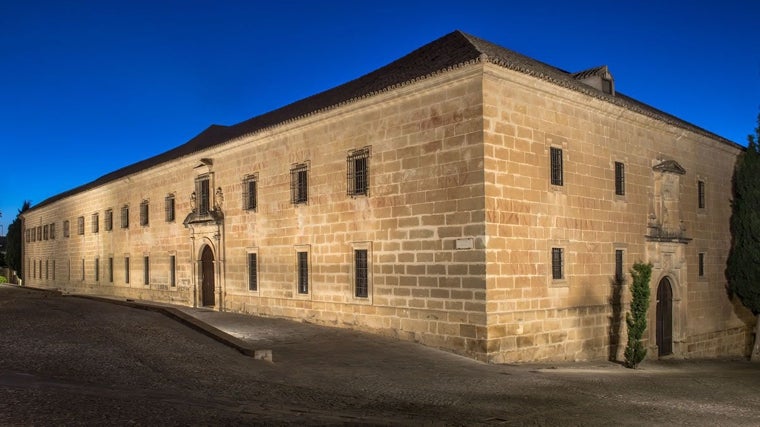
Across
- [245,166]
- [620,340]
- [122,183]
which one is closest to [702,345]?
[620,340]

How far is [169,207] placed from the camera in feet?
83.8

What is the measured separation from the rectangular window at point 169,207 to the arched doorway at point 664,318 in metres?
18.1

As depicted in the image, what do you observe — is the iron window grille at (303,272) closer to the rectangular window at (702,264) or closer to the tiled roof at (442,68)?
the tiled roof at (442,68)

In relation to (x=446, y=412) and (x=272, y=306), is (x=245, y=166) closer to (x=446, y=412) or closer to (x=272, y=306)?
(x=272, y=306)

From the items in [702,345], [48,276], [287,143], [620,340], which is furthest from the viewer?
[48,276]

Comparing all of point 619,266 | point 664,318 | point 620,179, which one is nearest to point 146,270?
point 619,266

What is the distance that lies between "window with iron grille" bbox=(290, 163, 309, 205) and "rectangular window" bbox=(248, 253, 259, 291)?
10.2 feet

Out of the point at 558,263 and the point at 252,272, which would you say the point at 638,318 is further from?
the point at 252,272

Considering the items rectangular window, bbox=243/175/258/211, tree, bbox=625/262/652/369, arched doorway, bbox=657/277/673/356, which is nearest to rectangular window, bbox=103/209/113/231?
rectangular window, bbox=243/175/258/211

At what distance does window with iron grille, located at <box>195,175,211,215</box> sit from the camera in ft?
73.5

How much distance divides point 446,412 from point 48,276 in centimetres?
4156

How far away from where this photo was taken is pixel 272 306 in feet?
62.1

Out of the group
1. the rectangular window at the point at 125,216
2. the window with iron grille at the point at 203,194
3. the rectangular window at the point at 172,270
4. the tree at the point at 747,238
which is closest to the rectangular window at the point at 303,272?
the window with iron grille at the point at 203,194

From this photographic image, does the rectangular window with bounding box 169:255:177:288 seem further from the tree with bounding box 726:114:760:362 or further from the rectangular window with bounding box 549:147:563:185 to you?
the tree with bounding box 726:114:760:362
